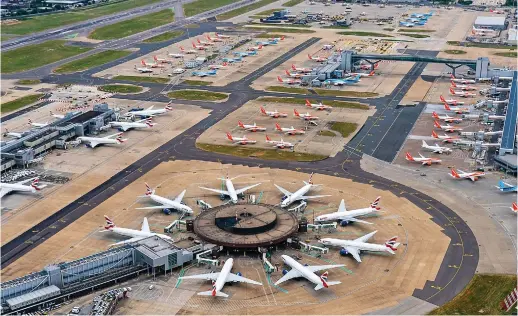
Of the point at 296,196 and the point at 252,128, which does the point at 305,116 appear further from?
the point at 296,196

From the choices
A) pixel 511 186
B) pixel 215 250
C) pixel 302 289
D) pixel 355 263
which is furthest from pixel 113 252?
pixel 511 186

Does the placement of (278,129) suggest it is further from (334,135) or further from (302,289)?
(302,289)

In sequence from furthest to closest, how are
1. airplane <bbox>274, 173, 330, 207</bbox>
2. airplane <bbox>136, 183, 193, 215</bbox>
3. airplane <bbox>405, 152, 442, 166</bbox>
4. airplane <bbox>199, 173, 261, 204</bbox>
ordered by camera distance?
airplane <bbox>405, 152, 442, 166</bbox> → airplane <bbox>199, 173, 261, 204</bbox> → airplane <bbox>274, 173, 330, 207</bbox> → airplane <bbox>136, 183, 193, 215</bbox>

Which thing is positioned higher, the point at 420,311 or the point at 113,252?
the point at 113,252

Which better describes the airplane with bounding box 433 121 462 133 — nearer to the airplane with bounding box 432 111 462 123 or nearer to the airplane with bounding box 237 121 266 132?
the airplane with bounding box 432 111 462 123

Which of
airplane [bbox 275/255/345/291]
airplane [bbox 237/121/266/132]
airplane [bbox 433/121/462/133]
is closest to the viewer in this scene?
airplane [bbox 275/255/345/291]

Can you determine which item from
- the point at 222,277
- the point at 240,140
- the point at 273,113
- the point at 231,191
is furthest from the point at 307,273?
the point at 273,113

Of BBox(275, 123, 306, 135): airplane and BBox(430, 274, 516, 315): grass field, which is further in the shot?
BBox(275, 123, 306, 135): airplane


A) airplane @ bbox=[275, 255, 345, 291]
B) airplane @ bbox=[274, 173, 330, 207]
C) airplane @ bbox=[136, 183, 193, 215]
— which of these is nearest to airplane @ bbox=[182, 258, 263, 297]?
airplane @ bbox=[275, 255, 345, 291]
